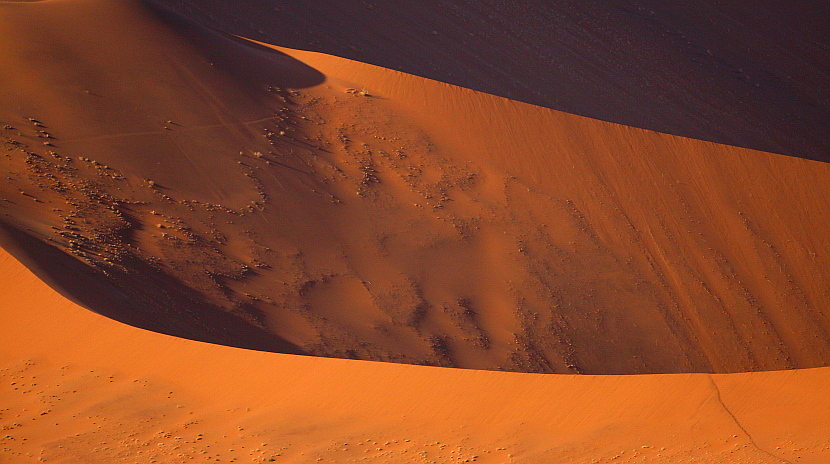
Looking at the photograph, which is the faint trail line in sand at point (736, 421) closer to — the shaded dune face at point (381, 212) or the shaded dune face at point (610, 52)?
the shaded dune face at point (381, 212)

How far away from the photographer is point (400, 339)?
9578mm

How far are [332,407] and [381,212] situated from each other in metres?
6.04

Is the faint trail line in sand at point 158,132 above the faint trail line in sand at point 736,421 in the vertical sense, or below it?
above

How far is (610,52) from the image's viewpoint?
25.1 m

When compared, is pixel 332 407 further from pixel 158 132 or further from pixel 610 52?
pixel 610 52

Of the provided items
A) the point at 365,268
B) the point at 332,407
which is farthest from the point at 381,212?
the point at 332,407

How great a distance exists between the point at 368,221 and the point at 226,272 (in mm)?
2541

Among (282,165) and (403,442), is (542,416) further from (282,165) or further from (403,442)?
(282,165)

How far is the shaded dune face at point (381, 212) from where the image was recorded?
9.29 metres

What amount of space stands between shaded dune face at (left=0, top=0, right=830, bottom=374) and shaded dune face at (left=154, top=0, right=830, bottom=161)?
22.2 feet

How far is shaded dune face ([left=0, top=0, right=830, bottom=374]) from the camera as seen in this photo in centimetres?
929

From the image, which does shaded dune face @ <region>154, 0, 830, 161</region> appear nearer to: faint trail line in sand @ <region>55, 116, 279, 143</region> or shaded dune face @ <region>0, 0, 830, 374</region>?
shaded dune face @ <region>0, 0, 830, 374</region>

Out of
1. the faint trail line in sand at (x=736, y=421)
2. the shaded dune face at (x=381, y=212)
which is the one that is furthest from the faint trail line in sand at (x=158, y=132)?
the faint trail line in sand at (x=736, y=421)

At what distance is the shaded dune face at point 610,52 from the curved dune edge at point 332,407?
14969mm
